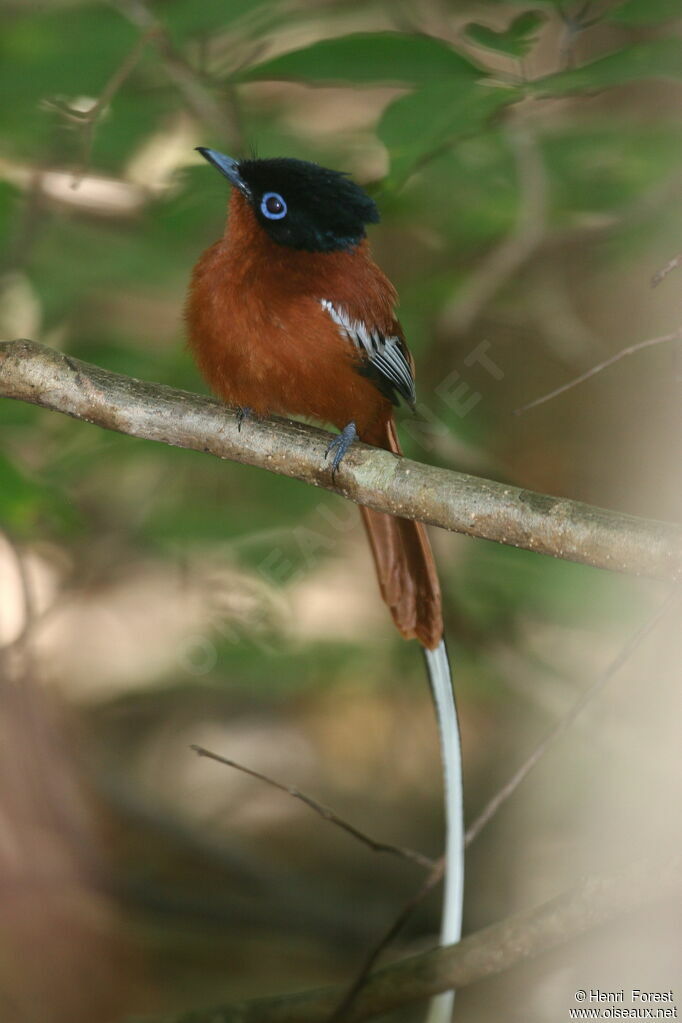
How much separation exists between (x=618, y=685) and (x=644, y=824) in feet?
1.28

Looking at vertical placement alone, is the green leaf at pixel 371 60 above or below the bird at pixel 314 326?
above

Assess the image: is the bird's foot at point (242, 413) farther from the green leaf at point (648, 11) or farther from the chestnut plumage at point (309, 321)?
the green leaf at point (648, 11)

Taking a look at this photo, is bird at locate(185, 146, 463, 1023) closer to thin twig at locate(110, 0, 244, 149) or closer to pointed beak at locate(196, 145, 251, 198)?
→ pointed beak at locate(196, 145, 251, 198)

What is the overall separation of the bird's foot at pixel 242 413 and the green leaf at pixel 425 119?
239 mm

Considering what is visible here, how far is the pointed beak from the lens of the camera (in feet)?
3.05

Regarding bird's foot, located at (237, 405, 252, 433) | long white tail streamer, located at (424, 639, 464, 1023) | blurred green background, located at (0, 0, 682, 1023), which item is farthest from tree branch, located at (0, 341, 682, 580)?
long white tail streamer, located at (424, 639, 464, 1023)

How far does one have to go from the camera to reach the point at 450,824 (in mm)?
866

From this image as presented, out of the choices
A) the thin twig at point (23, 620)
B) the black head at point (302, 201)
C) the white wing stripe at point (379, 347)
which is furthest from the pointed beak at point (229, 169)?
the thin twig at point (23, 620)

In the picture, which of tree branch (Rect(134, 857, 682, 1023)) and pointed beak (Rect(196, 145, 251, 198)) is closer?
tree branch (Rect(134, 857, 682, 1023))

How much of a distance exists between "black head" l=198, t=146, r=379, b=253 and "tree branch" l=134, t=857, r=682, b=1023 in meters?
0.61

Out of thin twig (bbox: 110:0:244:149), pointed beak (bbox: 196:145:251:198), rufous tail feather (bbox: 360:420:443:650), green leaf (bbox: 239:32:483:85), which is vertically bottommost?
rufous tail feather (bbox: 360:420:443:650)

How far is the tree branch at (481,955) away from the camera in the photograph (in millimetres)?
678

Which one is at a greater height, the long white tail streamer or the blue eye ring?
the blue eye ring

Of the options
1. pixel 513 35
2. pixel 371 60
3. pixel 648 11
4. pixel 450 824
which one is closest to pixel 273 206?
pixel 371 60
